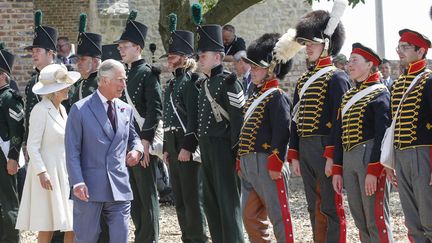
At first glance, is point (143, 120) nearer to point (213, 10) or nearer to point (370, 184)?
point (370, 184)

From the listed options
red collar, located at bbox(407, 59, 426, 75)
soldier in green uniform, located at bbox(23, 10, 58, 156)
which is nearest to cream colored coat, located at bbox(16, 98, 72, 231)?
soldier in green uniform, located at bbox(23, 10, 58, 156)

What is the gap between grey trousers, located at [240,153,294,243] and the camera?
8.63 metres

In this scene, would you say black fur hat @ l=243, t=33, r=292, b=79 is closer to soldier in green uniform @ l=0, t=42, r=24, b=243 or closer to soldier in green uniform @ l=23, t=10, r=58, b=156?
soldier in green uniform @ l=23, t=10, r=58, b=156

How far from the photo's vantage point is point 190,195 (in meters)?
9.61

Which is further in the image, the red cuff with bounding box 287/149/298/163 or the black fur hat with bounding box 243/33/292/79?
the black fur hat with bounding box 243/33/292/79

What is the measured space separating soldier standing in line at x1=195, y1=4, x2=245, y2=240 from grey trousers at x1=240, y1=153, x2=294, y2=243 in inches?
9.7

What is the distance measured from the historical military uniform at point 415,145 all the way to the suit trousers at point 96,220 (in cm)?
225

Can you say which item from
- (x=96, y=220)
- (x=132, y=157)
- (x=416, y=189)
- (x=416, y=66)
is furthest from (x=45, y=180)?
(x=416, y=66)

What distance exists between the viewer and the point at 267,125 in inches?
346

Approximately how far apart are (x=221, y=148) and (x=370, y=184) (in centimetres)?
177

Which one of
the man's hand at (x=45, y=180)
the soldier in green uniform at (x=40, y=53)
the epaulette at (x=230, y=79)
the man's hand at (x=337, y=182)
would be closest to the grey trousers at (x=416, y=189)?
the man's hand at (x=337, y=182)

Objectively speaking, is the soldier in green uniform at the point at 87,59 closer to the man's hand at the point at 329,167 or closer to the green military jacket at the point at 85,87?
the green military jacket at the point at 85,87

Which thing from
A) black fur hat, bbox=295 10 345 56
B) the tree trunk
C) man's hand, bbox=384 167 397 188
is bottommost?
man's hand, bbox=384 167 397 188

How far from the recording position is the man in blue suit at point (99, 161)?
7934 millimetres
